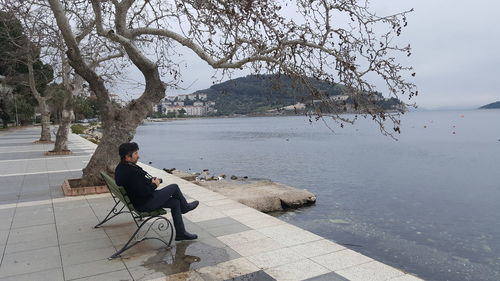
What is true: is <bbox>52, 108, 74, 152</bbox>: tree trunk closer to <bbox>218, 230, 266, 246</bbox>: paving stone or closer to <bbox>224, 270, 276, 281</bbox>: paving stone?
<bbox>218, 230, 266, 246</bbox>: paving stone

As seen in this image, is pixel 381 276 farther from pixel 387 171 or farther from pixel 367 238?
pixel 387 171

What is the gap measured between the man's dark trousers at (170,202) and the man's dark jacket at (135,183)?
0.08 meters

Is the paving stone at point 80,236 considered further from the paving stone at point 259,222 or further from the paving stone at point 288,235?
the paving stone at point 288,235

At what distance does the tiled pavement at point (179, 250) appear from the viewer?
4.50m

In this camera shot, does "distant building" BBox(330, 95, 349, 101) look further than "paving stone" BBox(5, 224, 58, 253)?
Yes

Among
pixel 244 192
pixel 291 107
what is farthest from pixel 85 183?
pixel 291 107

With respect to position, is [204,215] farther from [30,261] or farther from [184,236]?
[30,261]

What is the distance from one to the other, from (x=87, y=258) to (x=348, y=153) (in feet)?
100

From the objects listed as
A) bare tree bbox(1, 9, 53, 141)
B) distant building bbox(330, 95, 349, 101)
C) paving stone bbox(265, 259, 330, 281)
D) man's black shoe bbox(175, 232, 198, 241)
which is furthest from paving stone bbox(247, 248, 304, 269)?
bare tree bbox(1, 9, 53, 141)

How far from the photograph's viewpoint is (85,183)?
30.9ft

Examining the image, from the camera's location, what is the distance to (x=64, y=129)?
18.6 m

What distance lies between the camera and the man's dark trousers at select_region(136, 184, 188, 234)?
518cm

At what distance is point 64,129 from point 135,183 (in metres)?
15.4

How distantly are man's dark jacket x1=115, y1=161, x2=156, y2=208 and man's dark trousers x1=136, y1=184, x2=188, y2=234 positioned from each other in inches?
3.2
